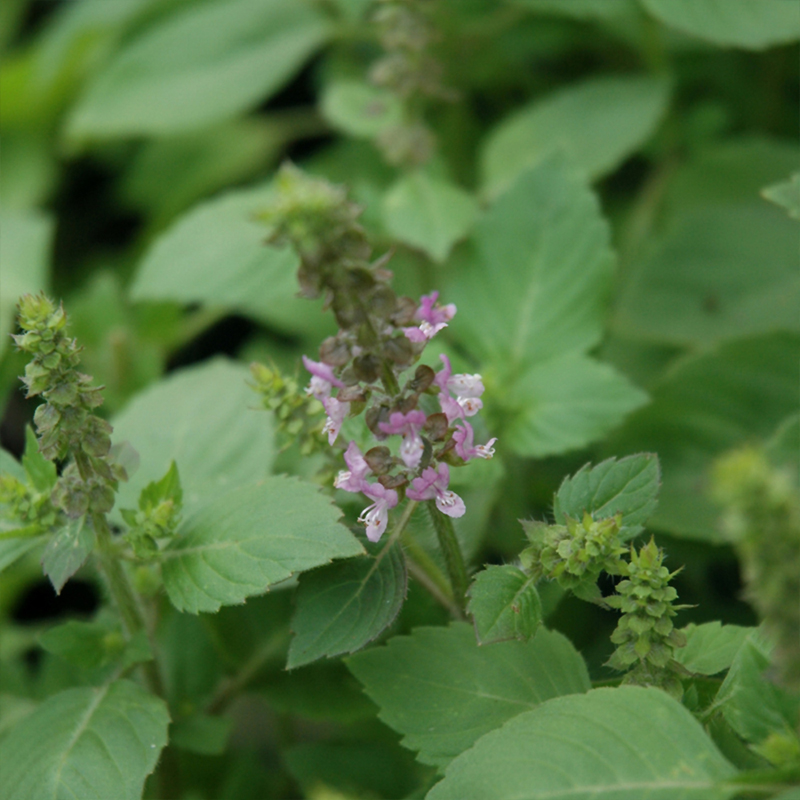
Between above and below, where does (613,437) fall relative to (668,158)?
below

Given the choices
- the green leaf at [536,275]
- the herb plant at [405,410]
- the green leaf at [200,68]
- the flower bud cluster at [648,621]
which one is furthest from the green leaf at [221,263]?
the flower bud cluster at [648,621]

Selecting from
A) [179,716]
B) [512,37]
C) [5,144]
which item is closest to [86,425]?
[179,716]

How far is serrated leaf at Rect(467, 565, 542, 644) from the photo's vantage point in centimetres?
107

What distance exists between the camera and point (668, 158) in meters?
2.42

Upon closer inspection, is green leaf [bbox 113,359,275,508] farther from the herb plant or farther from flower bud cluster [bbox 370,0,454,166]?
flower bud cluster [bbox 370,0,454,166]

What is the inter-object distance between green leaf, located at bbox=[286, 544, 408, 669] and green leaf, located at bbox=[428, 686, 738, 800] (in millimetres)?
188

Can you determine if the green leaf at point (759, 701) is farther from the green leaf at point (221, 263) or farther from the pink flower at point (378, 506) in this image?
the green leaf at point (221, 263)

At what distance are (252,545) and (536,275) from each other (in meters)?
0.86

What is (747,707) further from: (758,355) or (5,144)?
(5,144)

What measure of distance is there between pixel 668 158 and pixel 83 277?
1.88 meters

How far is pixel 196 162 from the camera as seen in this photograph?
3.01 meters

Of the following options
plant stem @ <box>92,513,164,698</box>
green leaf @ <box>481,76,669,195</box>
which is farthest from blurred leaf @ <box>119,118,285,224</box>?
plant stem @ <box>92,513,164,698</box>

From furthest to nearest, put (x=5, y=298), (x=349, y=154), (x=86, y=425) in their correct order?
(x=349, y=154)
(x=5, y=298)
(x=86, y=425)

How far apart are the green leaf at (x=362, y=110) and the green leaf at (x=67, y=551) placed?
1257 mm
